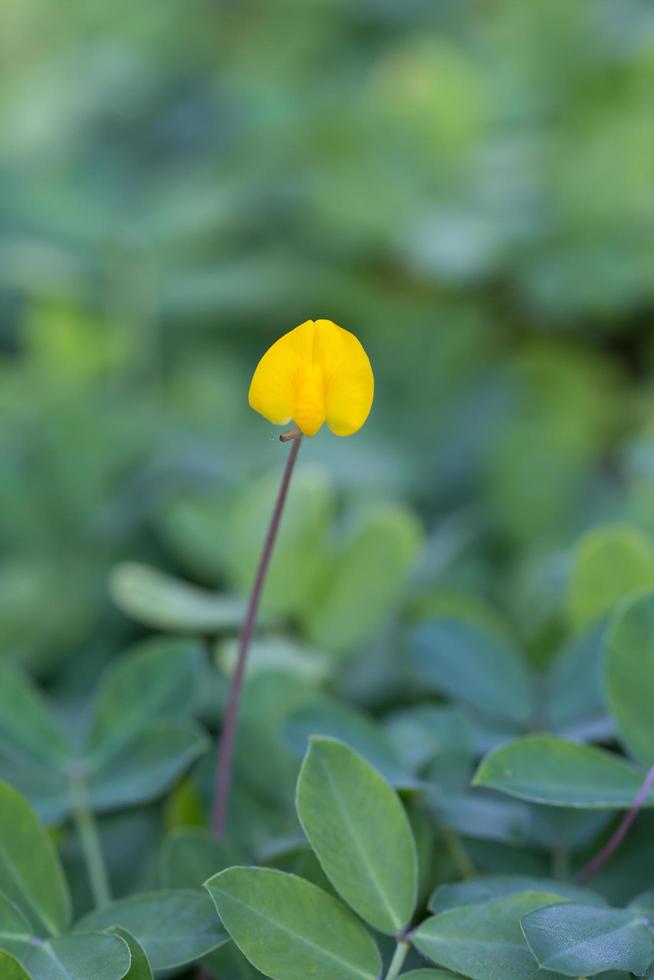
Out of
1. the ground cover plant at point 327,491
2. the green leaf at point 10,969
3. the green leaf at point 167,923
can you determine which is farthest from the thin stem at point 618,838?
the green leaf at point 10,969

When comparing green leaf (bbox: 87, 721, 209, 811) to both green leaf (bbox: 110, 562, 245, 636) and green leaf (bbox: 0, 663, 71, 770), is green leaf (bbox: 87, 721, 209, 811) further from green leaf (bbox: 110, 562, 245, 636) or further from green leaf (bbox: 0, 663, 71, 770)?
green leaf (bbox: 110, 562, 245, 636)

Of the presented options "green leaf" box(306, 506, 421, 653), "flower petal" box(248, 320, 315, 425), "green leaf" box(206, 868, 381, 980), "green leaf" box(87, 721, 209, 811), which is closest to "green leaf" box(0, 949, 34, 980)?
"green leaf" box(206, 868, 381, 980)

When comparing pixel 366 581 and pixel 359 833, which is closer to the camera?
pixel 359 833

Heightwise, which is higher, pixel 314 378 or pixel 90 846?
pixel 314 378

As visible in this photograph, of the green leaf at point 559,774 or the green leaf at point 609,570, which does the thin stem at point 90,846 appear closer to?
the green leaf at point 559,774

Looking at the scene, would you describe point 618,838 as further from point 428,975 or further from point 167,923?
point 167,923

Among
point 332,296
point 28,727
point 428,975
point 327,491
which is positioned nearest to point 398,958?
point 428,975
